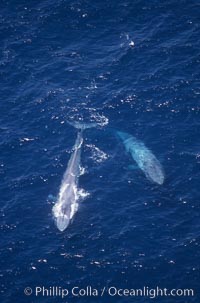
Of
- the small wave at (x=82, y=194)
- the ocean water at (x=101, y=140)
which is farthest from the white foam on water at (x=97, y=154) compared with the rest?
the small wave at (x=82, y=194)

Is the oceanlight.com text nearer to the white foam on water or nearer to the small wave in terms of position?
the small wave

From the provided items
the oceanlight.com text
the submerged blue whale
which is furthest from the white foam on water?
the oceanlight.com text

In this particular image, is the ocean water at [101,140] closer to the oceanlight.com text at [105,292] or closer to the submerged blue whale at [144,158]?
the oceanlight.com text at [105,292]

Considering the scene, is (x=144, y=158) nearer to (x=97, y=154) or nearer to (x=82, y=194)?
(x=97, y=154)

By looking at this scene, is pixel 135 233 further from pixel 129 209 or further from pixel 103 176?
pixel 103 176

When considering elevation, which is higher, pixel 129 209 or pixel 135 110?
pixel 135 110

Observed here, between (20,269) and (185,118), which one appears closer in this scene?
(20,269)

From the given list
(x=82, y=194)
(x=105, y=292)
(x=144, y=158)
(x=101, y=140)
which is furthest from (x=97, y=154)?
(x=105, y=292)

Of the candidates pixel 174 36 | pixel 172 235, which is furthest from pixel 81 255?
pixel 174 36
